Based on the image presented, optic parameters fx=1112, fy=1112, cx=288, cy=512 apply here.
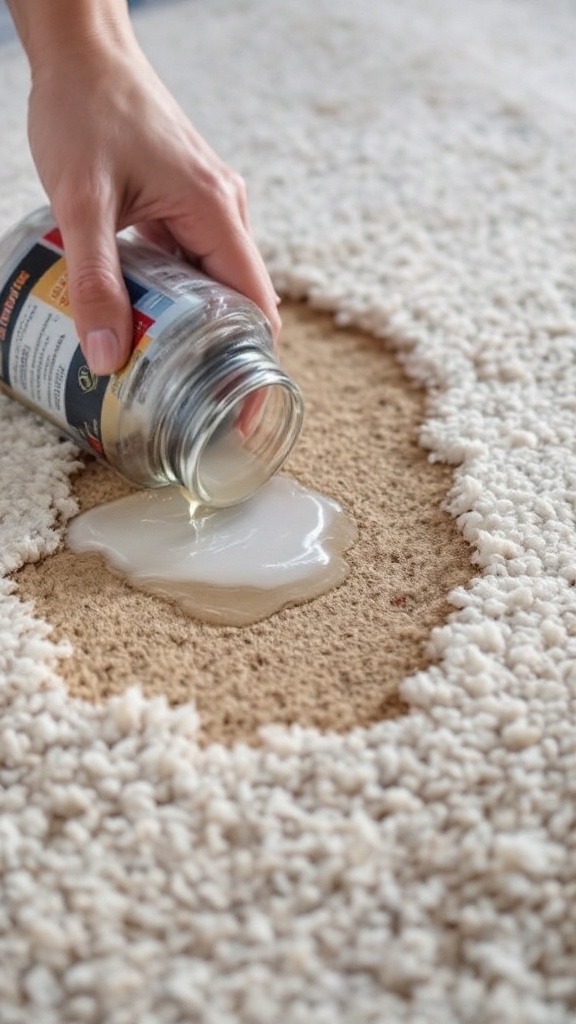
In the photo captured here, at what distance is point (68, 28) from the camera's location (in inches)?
33.9

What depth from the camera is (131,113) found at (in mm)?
834

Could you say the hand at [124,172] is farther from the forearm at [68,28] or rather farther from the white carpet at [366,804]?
the white carpet at [366,804]

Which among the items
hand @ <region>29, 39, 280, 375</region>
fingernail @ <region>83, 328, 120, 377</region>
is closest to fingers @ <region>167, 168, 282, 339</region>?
hand @ <region>29, 39, 280, 375</region>

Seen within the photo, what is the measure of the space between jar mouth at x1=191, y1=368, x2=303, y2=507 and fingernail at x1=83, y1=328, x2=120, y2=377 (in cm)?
9

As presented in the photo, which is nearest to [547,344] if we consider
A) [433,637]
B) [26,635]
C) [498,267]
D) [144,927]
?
[498,267]

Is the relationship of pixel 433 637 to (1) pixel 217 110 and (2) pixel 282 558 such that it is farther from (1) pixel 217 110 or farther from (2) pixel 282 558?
(1) pixel 217 110

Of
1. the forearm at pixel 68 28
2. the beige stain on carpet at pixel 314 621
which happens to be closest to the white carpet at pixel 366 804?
the beige stain on carpet at pixel 314 621

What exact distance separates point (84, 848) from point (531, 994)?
0.25 metres

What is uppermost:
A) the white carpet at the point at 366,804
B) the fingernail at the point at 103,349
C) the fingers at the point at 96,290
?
the fingers at the point at 96,290

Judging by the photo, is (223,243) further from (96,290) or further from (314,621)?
(314,621)

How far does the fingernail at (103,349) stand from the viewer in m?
0.75

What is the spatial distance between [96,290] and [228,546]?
204 mm

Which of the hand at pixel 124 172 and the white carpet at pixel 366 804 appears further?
the hand at pixel 124 172

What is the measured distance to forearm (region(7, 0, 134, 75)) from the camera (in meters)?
0.86
